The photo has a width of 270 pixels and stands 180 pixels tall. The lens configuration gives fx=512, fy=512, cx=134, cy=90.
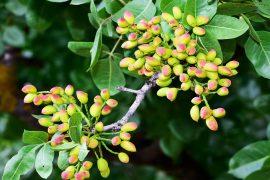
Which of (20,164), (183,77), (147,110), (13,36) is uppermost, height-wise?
(183,77)

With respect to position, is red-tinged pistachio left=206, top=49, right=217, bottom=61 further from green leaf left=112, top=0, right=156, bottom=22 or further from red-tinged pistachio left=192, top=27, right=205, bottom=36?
green leaf left=112, top=0, right=156, bottom=22

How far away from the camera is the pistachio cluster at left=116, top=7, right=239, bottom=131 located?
92 centimetres

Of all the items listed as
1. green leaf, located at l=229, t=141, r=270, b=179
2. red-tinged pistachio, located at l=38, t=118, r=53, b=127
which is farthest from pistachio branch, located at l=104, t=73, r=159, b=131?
green leaf, located at l=229, t=141, r=270, b=179

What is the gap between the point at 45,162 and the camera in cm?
97

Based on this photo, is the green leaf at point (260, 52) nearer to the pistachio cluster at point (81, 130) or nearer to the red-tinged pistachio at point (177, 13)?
the red-tinged pistachio at point (177, 13)

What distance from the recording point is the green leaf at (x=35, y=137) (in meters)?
0.98

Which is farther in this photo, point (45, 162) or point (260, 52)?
point (260, 52)

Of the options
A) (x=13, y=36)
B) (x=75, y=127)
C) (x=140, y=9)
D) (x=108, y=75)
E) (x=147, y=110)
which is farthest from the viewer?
(x=147, y=110)

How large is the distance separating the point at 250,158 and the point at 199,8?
23.0 inches

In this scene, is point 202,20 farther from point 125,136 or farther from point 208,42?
point 125,136

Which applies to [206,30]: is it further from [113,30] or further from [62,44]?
[62,44]

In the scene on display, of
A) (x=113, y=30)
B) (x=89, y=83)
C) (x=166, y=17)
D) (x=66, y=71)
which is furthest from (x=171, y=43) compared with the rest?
(x=66, y=71)

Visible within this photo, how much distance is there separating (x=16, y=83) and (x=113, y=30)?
1875 millimetres

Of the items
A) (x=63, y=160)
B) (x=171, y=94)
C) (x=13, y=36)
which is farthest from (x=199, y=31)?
(x=13, y=36)
